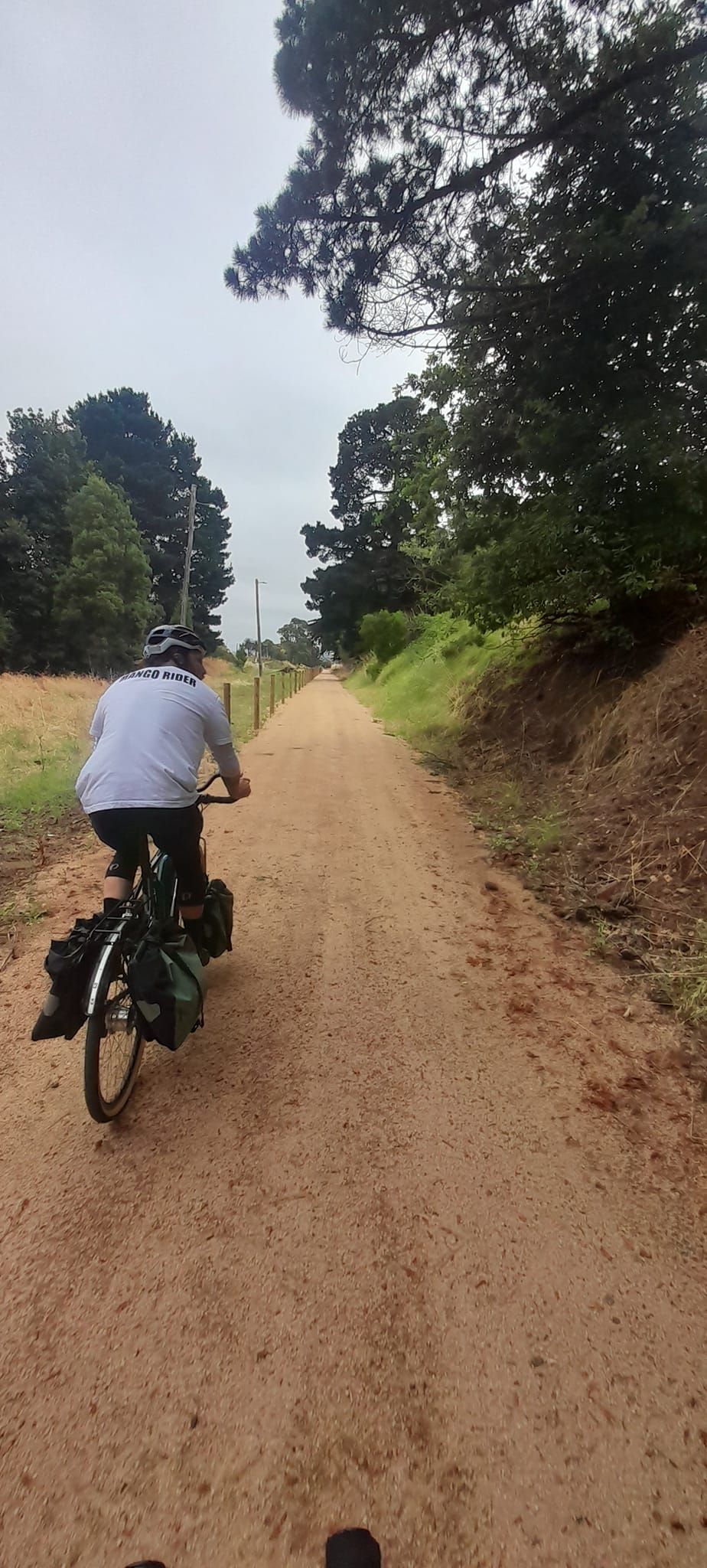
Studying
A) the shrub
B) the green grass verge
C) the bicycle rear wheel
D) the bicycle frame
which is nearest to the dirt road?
the bicycle rear wheel

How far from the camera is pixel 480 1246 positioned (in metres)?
1.88

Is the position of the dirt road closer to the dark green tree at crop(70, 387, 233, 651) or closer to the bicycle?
the bicycle

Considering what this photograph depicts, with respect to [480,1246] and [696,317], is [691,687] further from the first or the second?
[480,1246]

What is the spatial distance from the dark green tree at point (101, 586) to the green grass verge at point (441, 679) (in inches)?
579

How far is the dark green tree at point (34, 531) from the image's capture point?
2736cm

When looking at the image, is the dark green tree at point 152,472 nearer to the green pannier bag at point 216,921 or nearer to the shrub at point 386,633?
the shrub at point 386,633

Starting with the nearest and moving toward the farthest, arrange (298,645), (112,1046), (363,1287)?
(363,1287) < (112,1046) < (298,645)

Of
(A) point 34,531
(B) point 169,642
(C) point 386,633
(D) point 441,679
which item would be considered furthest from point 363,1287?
(A) point 34,531

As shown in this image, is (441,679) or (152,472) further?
(152,472)

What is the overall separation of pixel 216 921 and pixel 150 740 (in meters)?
1.06

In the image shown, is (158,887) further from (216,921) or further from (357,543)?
(357,543)

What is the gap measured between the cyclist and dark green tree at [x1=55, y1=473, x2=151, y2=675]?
27.5 m

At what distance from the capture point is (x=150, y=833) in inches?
99.7

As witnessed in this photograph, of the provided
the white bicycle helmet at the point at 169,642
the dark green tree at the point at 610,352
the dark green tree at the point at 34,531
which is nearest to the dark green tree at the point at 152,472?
the dark green tree at the point at 34,531
